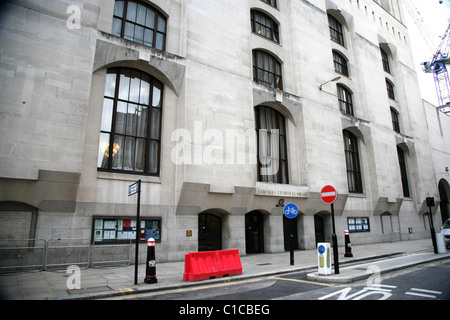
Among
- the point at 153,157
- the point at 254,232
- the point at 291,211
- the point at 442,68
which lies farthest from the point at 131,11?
the point at 442,68

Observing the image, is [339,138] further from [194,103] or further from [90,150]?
[90,150]

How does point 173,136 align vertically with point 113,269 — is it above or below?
above

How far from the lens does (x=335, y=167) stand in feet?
69.3

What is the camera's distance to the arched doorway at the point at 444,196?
34469mm

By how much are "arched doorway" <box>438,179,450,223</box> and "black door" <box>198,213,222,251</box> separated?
106 ft

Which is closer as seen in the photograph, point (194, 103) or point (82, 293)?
point (82, 293)

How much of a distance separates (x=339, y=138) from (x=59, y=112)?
1891 centimetres

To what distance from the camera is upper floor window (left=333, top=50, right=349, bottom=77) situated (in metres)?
26.1

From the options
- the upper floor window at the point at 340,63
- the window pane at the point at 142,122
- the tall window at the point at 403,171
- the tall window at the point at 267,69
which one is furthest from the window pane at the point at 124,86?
the tall window at the point at 403,171

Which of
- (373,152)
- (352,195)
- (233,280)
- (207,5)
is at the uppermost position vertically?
(207,5)

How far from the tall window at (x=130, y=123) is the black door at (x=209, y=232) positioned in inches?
156

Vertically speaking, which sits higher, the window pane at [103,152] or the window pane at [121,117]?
the window pane at [121,117]

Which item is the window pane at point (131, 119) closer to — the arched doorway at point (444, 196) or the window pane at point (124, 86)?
the window pane at point (124, 86)

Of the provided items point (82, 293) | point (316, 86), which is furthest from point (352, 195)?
point (82, 293)
